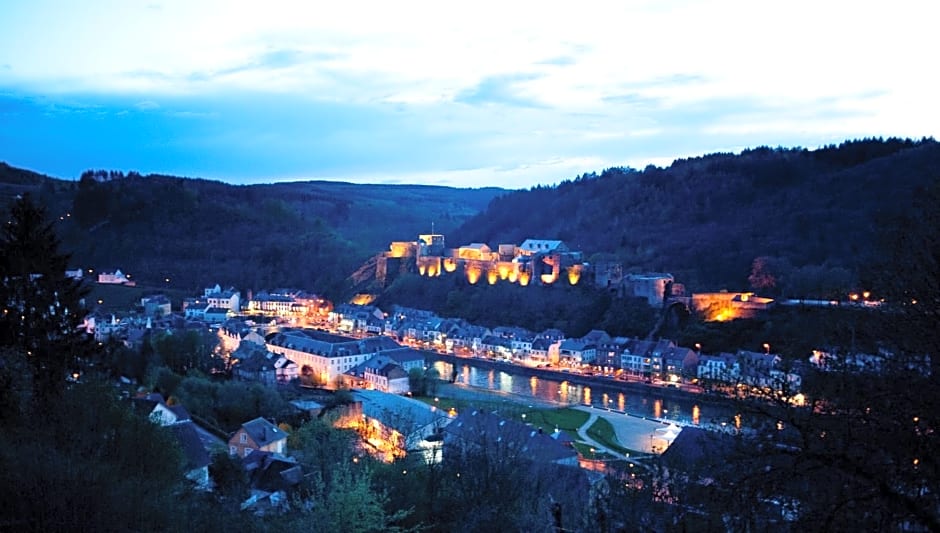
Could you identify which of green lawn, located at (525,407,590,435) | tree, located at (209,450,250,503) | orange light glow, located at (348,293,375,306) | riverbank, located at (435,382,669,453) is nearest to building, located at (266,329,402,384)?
riverbank, located at (435,382,669,453)

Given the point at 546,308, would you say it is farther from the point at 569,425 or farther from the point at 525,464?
the point at 525,464

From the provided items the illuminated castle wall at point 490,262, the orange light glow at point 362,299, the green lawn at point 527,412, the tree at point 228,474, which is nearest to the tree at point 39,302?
the tree at point 228,474

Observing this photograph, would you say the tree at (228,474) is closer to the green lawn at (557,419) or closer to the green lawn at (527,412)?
the green lawn at (527,412)

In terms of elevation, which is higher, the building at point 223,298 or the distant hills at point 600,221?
the distant hills at point 600,221

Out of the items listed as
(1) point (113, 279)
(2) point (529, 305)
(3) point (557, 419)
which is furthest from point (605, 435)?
(1) point (113, 279)

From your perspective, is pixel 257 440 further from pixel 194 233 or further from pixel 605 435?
pixel 194 233

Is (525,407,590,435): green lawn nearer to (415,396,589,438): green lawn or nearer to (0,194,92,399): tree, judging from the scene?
(415,396,589,438): green lawn
